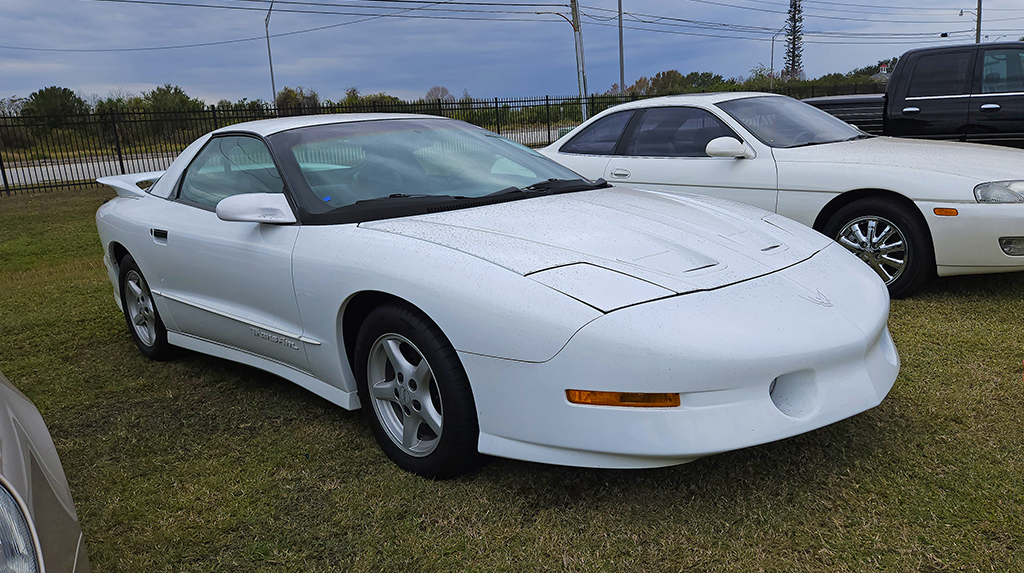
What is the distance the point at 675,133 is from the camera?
19.7 ft

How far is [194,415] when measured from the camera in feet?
12.1

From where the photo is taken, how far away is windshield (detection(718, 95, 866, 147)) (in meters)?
5.69

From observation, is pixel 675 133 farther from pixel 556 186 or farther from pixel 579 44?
pixel 579 44

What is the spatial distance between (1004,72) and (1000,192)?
369 centimetres

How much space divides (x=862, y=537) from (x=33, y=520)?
7.14ft

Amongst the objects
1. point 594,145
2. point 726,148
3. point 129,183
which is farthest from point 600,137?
point 129,183

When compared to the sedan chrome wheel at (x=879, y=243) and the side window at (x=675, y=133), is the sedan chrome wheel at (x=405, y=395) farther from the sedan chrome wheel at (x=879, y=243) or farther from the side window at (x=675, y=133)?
the side window at (x=675, y=133)

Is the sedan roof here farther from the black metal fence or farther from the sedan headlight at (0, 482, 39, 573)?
the black metal fence

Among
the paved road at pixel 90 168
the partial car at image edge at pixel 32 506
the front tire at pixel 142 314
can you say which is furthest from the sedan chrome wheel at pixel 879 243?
the paved road at pixel 90 168

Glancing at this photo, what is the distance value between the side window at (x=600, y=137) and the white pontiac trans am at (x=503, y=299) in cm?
248

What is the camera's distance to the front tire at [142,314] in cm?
436

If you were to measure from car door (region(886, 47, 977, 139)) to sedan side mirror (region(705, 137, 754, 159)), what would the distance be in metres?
3.29

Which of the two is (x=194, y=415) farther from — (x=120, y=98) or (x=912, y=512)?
(x=120, y=98)

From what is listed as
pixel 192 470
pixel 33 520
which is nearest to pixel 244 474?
pixel 192 470
